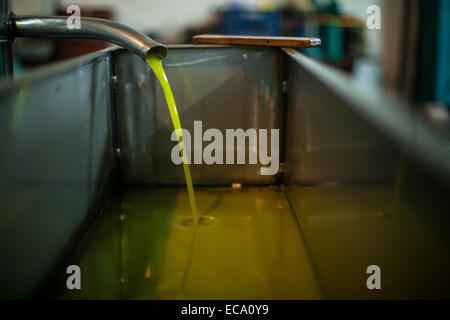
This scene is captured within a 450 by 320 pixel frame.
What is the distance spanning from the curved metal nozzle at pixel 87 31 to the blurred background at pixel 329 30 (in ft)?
6.33

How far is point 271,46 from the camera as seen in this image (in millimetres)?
1120

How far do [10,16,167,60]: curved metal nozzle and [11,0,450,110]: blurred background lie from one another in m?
1.93

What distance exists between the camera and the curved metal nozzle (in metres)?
0.89

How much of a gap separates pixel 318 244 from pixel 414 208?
362mm

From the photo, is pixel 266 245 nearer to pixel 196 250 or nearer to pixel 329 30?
pixel 196 250

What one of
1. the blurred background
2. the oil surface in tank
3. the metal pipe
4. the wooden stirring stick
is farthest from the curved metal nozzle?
the blurred background

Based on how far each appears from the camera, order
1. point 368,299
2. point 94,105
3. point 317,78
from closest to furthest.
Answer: point 368,299 < point 317,78 < point 94,105

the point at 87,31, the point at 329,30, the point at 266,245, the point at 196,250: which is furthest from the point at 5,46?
the point at 329,30

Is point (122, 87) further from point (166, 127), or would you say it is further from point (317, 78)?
point (317, 78)

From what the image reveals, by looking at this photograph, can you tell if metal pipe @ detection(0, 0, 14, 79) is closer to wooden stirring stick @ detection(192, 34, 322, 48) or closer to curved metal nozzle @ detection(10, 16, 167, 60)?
curved metal nozzle @ detection(10, 16, 167, 60)

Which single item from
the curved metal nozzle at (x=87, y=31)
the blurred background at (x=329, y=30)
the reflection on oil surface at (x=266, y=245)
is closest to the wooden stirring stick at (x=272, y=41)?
the curved metal nozzle at (x=87, y=31)

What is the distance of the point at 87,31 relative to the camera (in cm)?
94

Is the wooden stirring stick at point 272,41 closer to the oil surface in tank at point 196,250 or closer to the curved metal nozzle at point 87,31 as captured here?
the curved metal nozzle at point 87,31

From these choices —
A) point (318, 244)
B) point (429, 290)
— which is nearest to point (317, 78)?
point (318, 244)
